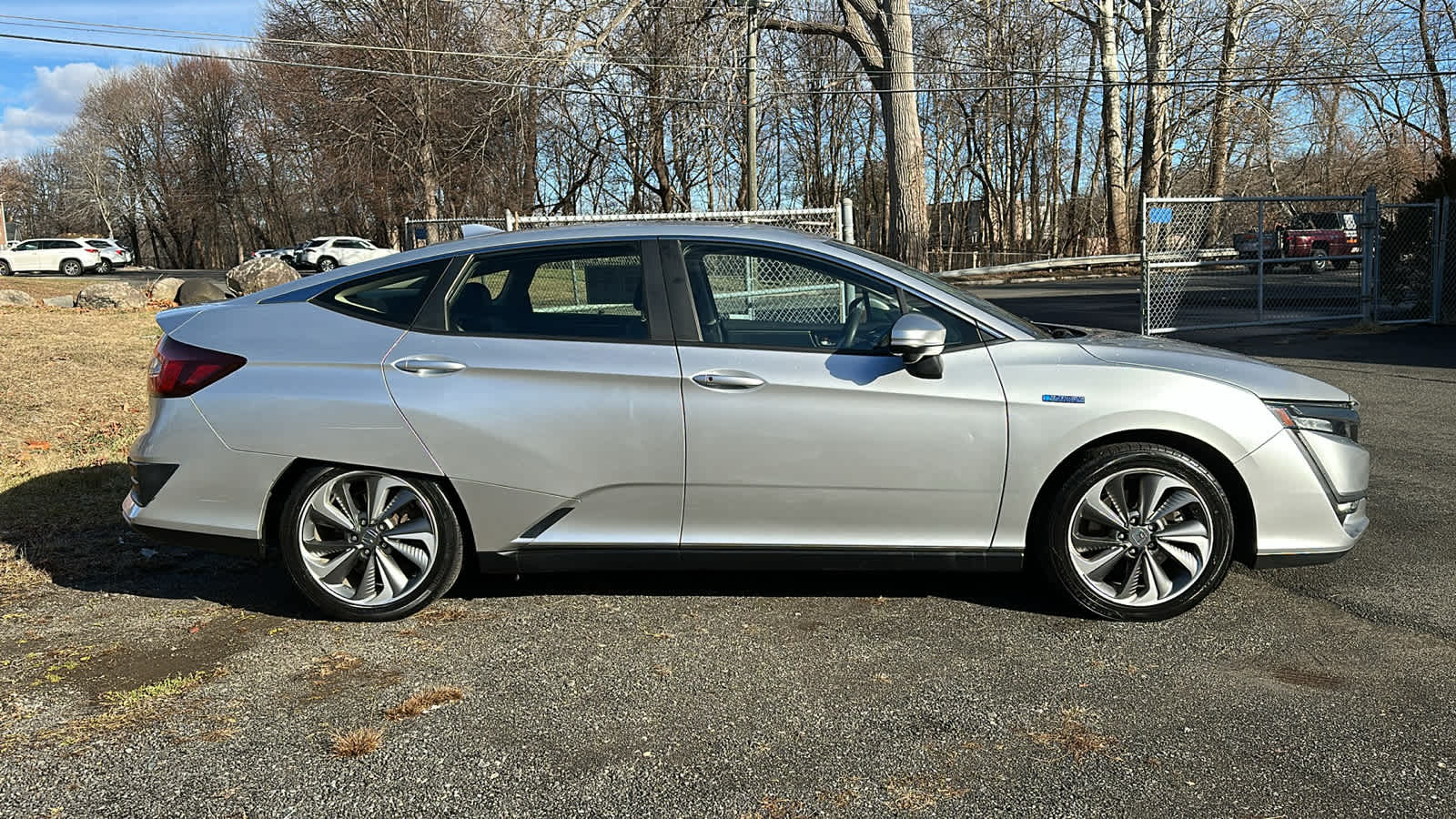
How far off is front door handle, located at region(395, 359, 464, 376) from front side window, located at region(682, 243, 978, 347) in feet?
3.24

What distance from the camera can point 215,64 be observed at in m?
66.7

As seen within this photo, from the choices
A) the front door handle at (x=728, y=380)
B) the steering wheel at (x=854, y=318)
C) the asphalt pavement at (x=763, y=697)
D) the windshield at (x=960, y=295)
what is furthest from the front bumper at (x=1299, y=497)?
the front door handle at (x=728, y=380)

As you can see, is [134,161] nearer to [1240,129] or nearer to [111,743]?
[1240,129]

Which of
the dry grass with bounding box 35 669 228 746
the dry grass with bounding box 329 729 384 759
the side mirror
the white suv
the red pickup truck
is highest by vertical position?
the white suv

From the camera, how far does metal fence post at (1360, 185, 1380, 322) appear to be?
13922mm

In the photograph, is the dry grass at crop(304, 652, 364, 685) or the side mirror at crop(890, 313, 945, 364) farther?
the side mirror at crop(890, 313, 945, 364)

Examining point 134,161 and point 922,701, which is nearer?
point 922,701

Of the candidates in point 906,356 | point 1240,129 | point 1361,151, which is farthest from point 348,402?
point 1361,151

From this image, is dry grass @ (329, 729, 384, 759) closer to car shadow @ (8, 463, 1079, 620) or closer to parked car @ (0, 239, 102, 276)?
car shadow @ (8, 463, 1079, 620)

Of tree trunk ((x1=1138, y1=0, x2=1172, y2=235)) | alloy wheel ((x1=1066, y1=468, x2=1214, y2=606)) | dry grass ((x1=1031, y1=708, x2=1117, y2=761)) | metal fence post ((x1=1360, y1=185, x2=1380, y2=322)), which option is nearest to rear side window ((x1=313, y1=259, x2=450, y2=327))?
alloy wheel ((x1=1066, y1=468, x2=1214, y2=606))

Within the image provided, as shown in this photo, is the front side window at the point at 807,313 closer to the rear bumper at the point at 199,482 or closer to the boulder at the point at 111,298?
the rear bumper at the point at 199,482

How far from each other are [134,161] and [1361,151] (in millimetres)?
71132

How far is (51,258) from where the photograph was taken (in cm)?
4622

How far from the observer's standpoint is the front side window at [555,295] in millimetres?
4301
